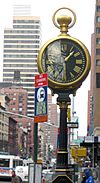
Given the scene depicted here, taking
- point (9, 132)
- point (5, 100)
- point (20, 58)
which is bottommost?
point (9, 132)

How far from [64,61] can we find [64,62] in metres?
0.03

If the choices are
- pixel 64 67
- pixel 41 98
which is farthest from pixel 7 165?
pixel 41 98

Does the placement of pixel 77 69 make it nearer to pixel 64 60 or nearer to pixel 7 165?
pixel 64 60

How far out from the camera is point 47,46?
509 inches

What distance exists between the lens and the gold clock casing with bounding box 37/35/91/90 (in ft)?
41.3

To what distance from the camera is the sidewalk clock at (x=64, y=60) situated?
41.3 feet

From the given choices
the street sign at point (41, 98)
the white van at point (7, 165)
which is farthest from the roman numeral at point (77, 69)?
the white van at point (7, 165)

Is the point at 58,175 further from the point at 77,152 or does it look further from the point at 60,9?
the point at 77,152

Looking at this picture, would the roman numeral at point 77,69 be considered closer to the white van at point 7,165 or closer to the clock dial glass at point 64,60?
the clock dial glass at point 64,60

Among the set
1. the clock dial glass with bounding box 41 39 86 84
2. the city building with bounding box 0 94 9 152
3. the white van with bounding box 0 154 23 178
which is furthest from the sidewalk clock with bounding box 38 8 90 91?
the city building with bounding box 0 94 9 152

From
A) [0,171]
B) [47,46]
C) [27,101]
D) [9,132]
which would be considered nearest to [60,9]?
[47,46]

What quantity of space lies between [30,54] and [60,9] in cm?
18738

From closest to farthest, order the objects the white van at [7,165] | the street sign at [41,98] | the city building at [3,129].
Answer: the street sign at [41,98]
the white van at [7,165]
the city building at [3,129]

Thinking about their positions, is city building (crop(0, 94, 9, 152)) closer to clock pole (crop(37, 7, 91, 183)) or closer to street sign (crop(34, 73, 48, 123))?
clock pole (crop(37, 7, 91, 183))
